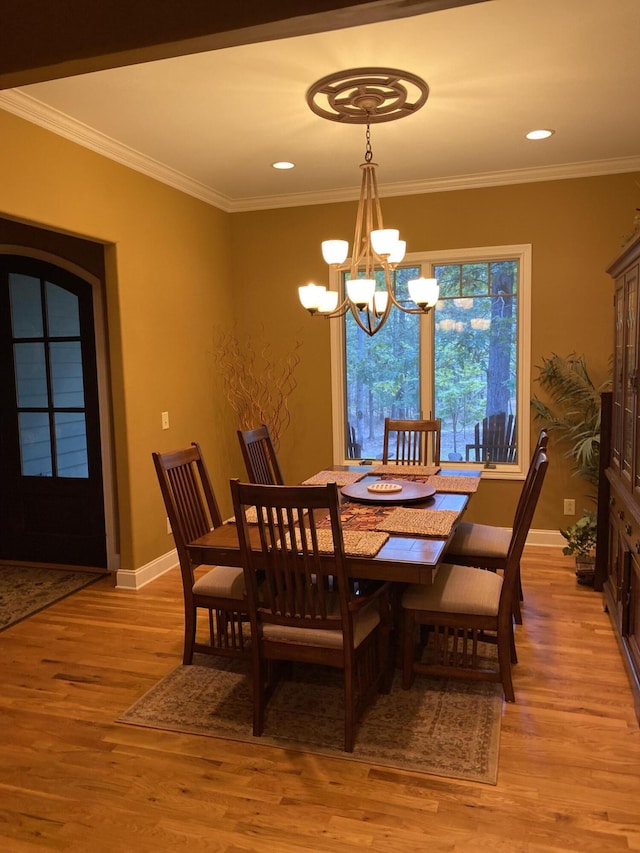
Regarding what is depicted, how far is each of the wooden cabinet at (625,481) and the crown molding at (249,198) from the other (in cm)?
137

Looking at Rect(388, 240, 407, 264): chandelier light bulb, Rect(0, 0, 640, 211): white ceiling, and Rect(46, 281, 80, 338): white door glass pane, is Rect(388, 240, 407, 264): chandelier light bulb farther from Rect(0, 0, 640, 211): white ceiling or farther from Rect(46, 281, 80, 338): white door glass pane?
Rect(46, 281, 80, 338): white door glass pane

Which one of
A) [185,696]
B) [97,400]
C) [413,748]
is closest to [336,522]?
[413,748]

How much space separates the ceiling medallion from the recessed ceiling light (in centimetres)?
92

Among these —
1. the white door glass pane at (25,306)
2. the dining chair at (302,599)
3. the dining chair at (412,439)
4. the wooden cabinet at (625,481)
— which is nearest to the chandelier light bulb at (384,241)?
the wooden cabinet at (625,481)

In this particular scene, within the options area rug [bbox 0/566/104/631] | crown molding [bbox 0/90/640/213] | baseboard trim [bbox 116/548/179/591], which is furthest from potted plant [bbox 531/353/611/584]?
area rug [bbox 0/566/104/631]

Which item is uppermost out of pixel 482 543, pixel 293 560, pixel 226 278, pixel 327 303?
pixel 226 278

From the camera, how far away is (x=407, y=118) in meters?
3.49

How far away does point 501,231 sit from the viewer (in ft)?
15.4

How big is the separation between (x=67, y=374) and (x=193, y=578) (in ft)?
7.11

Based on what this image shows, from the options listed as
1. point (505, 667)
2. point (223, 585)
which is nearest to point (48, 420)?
point (223, 585)

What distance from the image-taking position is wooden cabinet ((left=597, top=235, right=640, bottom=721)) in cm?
280

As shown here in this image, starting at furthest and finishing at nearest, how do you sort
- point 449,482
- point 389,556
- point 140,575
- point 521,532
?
point 140,575 → point 449,482 → point 521,532 → point 389,556

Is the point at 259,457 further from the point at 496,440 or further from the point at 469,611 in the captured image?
the point at 496,440

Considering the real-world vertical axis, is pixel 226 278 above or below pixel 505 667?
above
